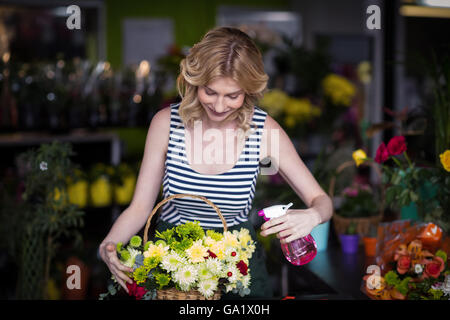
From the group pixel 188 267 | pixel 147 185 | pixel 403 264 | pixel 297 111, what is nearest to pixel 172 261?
pixel 188 267

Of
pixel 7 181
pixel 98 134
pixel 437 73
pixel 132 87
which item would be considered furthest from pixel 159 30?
pixel 437 73

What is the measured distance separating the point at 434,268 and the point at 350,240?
74 cm

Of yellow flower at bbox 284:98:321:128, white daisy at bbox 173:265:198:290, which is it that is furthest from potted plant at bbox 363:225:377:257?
yellow flower at bbox 284:98:321:128

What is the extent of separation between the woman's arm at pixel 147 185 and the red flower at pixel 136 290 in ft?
0.70

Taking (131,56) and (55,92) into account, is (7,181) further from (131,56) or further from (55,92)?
(131,56)

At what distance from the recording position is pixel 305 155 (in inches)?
170

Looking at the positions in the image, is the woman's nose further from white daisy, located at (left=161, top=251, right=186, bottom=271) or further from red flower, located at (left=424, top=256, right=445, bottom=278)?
red flower, located at (left=424, top=256, right=445, bottom=278)

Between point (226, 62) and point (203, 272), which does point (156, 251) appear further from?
point (226, 62)

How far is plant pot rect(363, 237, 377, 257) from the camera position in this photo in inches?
96.0

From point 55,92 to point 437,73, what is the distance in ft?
7.55

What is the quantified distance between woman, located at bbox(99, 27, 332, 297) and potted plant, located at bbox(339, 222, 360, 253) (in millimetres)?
634

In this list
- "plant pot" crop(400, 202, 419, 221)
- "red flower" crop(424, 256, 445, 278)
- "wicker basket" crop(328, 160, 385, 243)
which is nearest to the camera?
"red flower" crop(424, 256, 445, 278)

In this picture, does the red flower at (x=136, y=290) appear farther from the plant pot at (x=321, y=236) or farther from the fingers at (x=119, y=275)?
the plant pot at (x=321, y=236)

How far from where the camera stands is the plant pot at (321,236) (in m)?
2.47
